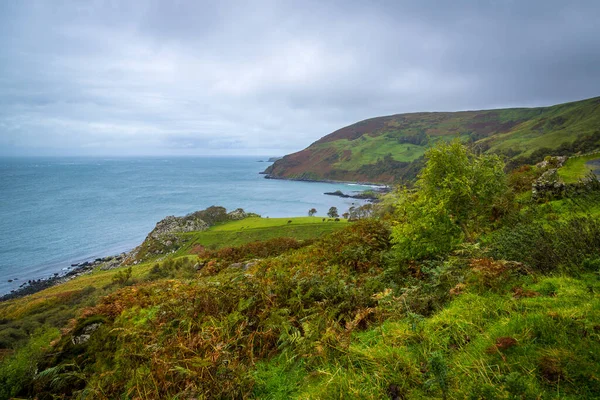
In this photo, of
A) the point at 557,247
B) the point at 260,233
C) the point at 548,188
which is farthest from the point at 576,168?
the point at 260,233

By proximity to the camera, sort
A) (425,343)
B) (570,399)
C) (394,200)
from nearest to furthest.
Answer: (570,399), (425,343), (394,200)

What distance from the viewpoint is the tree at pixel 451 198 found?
926cm

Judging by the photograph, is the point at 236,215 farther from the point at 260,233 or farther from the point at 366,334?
the point at 366,334

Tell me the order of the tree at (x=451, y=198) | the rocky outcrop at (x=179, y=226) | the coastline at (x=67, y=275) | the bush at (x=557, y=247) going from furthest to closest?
1. the rocky outcrop at (x=179, y=226)
2. the coastline at (x=67, y=275)
3. the tree at (x=451, y=198)
4. the bush at (x=557, y=247)

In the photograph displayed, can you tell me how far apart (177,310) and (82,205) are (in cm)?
12625

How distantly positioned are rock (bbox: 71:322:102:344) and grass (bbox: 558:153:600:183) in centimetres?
1908

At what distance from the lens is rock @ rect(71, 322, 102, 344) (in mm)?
6220

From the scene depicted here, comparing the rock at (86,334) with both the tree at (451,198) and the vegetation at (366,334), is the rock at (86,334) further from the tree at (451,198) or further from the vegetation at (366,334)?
the tree at (451,198)

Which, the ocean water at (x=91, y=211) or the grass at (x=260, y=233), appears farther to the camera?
the ocean water at (x=91, y=211)

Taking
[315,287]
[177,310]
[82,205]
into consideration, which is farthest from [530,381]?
[82,205]

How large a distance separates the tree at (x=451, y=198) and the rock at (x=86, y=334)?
8.33 m

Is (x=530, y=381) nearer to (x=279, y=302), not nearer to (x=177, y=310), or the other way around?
(x=279, y=302)

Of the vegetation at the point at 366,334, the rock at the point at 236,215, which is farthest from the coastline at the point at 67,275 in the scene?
the vegetation at the point at 366,334

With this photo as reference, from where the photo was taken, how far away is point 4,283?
44750 mm
